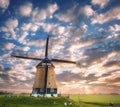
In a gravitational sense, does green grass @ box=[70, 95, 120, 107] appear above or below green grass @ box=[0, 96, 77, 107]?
above

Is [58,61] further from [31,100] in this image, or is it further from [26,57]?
[31,100]

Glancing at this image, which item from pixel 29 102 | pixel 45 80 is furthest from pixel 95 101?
pixel 29 102

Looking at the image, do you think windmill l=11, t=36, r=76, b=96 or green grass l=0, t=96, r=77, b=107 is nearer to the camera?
green grass l=0, t=96, r=77, b=107

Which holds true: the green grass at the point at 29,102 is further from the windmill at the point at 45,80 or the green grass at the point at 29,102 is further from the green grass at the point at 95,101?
the windmill at the point at 45,80

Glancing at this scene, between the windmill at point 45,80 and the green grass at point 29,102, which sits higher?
the windmill at point 45,80

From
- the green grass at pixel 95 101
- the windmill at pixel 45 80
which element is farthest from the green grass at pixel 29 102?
the windmill at pixel 45 80

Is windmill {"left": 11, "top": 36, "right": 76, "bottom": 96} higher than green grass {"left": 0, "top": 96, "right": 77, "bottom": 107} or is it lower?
higher

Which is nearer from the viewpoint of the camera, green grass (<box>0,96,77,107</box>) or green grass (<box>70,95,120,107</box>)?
green grass (<box>0,96,77,107</box>)

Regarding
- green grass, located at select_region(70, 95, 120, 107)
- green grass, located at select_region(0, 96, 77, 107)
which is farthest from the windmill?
green grass, located at select_region(0, 96, 77, 107)

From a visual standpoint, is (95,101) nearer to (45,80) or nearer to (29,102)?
(45,80)

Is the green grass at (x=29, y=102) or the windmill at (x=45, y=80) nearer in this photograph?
the green grass at (x=29, y=102)

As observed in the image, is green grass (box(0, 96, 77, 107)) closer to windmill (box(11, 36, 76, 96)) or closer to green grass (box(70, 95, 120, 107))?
green grass (box(70, 95, 120, 107))

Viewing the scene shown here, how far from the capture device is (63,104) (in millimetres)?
44219

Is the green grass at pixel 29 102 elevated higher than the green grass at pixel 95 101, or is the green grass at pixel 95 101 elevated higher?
the green grass at pixel 95 101
